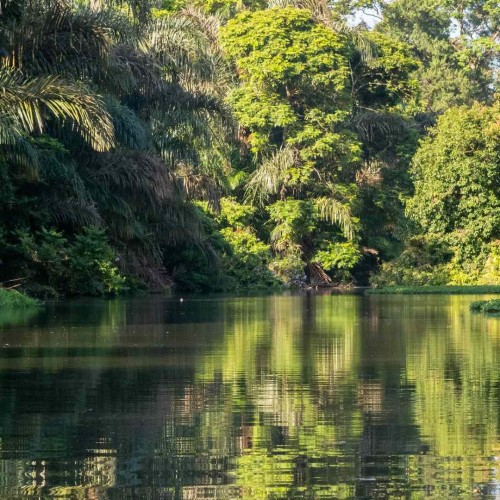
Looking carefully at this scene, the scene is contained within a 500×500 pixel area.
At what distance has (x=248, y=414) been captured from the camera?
31.6ft

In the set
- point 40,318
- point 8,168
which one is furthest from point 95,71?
point 40,318

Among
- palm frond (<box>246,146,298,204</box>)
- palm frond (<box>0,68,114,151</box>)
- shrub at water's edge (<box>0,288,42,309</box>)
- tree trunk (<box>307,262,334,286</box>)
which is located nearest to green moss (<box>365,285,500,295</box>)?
tree trunk (<box>307,262,334,286</box>)


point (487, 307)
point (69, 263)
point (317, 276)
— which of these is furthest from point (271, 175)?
point (487, 307)

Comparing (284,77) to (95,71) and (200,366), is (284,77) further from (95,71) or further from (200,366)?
(200,366)

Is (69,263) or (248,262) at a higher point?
(248,262)

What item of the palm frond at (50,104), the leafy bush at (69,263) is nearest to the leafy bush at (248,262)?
the leafy bush at (69,263)

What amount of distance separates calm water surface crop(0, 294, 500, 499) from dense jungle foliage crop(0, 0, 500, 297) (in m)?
11.5

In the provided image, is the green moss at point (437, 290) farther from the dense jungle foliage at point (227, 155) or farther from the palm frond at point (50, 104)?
the palm frond at point (50, 104)

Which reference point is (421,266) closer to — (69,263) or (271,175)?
(271,175)

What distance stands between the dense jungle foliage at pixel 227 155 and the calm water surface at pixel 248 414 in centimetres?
1145

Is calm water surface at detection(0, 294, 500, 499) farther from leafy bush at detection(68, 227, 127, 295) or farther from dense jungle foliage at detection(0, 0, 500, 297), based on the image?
leafy bush at detection(68, 227, 127, 295)

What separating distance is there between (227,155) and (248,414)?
1727 inches

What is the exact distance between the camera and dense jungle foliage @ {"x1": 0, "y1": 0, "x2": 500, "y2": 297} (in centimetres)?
3048

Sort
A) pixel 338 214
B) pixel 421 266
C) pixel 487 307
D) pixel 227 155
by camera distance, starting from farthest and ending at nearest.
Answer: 1. pixel 338 214
2. pixel 227 155
3. pixel 421 266
4. pixel 487 307
